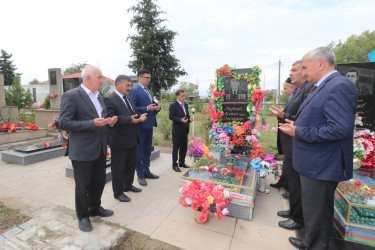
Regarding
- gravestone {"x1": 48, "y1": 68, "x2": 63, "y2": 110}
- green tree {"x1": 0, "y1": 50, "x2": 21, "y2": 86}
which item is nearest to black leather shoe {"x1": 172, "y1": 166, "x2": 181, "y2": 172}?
gravestone {"x1": 48, "y1": 68, "x2": 63, "y2": 110}

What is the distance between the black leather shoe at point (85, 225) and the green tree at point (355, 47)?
30.1m

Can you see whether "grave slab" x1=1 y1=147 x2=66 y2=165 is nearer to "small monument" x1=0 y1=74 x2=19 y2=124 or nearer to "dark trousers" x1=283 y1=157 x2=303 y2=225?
"small monument" x1=0 y1=74 x2=19 y2=124

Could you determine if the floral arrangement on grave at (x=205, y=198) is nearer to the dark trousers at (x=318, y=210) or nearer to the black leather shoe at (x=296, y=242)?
the black leather shoe at (x=296, y=242)

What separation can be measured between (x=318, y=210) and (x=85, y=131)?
102 inches

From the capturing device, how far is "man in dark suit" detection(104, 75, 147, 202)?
9.93 feet

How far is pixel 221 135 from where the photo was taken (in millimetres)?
4055

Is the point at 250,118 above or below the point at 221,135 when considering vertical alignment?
above

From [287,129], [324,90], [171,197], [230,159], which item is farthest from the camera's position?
[230,159]

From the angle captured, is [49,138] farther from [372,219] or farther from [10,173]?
[372,219]

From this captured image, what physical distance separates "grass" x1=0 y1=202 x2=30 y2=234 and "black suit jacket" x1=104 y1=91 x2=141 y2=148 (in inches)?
57.3

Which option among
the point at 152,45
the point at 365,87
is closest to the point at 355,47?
the point at 152,45

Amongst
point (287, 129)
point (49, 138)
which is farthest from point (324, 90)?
point (49, 138)

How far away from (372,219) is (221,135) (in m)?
2.46

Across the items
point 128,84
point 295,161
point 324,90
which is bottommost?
point 295,161
